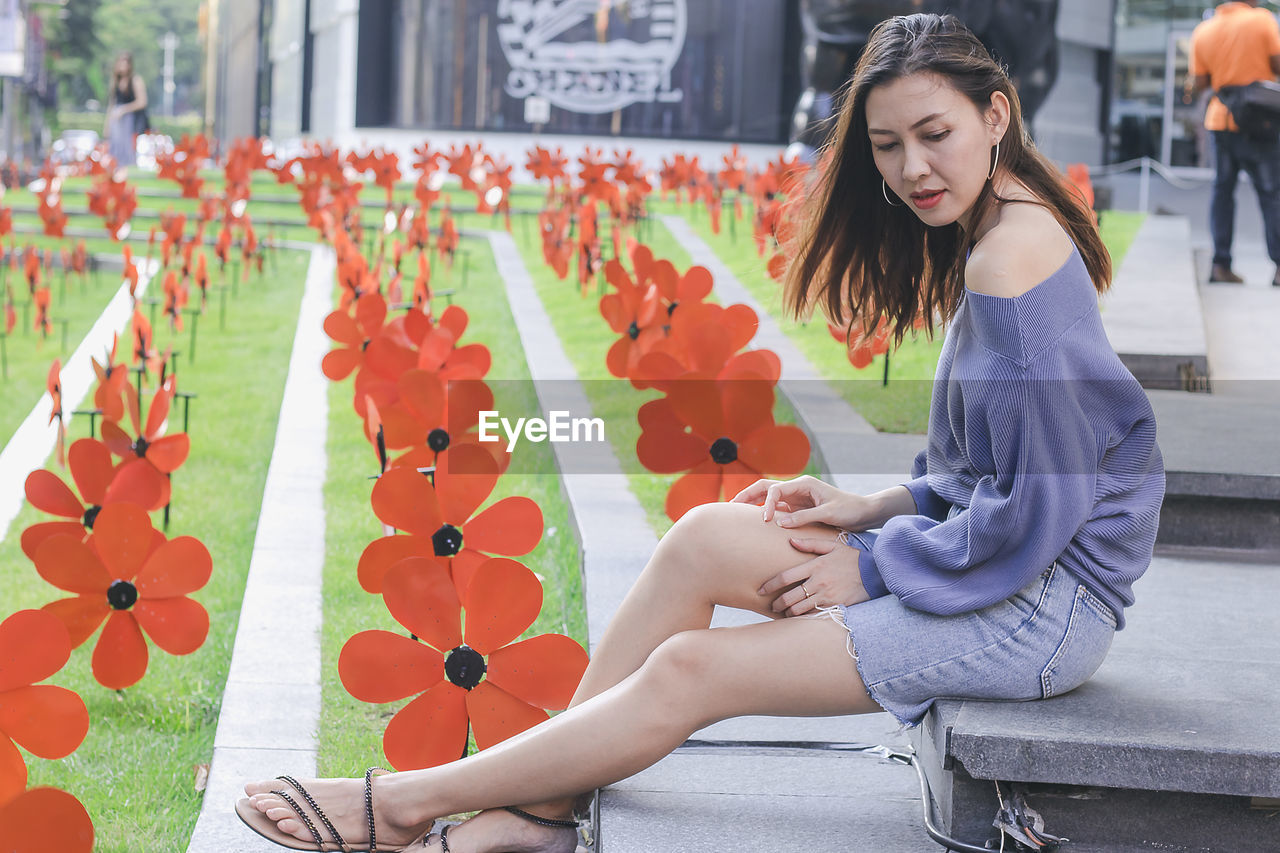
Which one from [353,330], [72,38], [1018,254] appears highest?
[72,38]

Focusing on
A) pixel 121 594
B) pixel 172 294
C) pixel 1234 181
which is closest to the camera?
pixel 121 594

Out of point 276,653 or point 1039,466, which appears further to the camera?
point 276,653

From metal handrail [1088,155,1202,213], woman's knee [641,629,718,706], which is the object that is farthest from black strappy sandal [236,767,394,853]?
metal handrail [1088,155,1202,213]

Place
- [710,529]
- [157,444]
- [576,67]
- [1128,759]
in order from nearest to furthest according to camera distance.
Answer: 1. [1128,759]
2. [710,529]
3. [157,444]
4. [576,67]

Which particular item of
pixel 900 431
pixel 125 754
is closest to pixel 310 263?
pixel 900 431

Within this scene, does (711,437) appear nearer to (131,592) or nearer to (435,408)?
(435,408)

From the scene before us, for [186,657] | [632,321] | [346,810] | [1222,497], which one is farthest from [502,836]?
[1222,497]

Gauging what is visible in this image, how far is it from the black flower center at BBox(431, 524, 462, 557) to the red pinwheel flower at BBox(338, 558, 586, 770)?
19 centimetres

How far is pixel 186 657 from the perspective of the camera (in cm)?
363

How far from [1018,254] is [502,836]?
47.4 inches

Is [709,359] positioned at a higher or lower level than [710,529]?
higher

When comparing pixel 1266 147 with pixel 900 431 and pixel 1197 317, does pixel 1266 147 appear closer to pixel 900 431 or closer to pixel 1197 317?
pixel 1197 317

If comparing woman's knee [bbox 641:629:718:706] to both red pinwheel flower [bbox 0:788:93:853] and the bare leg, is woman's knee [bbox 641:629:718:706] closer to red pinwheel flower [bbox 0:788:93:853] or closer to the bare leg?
the bare leg

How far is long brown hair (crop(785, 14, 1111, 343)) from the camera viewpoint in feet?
7.41
